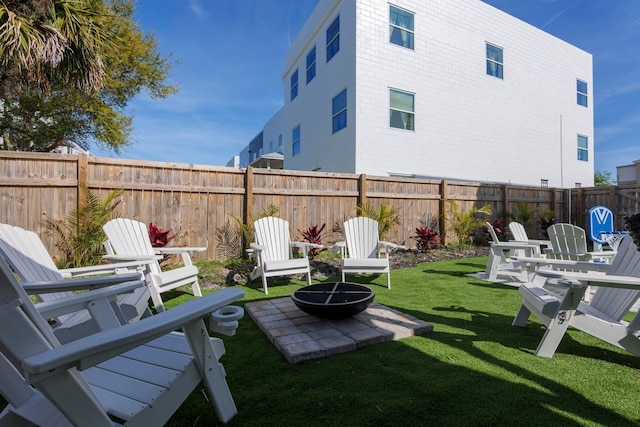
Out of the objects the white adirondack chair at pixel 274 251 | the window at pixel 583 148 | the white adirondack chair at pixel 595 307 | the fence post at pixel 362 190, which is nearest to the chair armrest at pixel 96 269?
the white adirondack chair at pixel 274 251

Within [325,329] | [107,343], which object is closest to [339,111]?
[325,329]

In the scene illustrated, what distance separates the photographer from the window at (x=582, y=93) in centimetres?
1287

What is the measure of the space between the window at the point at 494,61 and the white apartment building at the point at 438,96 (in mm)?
38

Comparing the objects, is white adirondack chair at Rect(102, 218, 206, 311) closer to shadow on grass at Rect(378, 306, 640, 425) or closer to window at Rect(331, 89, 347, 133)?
Answer: shadow on grass at Rect(378, 306, 640, 425)

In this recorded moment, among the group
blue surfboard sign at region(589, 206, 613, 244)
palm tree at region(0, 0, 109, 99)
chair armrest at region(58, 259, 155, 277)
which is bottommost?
chair armrest at region(58, 259, 155, 277)

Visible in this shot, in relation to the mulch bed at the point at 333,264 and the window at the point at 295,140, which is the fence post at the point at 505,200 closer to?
the mulch bed at the point at 333,264

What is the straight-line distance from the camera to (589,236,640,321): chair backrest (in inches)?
94.0

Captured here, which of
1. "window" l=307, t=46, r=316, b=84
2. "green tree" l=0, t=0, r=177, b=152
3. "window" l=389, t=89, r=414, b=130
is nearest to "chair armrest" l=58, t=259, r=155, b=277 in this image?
"green tree" l=0, t=0, r=177, b=152

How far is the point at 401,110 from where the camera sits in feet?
30.0

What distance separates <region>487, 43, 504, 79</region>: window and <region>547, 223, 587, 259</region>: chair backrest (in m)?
7.98

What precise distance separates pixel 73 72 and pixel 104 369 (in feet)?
18.2

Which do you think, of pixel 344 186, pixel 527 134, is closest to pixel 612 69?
pixel 527 134

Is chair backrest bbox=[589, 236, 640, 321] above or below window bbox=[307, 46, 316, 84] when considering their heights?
below

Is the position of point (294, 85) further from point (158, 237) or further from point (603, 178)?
point (603, 178)
